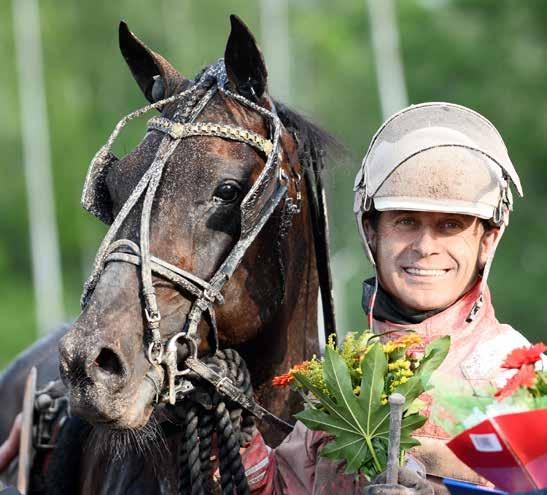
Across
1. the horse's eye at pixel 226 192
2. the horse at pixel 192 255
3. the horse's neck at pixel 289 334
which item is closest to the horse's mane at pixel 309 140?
the horse at pixel 192 255

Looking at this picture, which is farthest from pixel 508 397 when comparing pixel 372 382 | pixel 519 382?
pixel 372 382

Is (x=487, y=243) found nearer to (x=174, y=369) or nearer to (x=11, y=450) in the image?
(x=174, y=369)

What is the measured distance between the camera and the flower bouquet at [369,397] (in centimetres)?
Result: 365

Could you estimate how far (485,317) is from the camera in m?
4.07

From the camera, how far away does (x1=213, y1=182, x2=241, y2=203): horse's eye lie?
4398 mm

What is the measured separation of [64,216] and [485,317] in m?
31.5

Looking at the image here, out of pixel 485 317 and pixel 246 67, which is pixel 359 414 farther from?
pixel 246 67

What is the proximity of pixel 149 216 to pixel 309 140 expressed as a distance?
0.96m

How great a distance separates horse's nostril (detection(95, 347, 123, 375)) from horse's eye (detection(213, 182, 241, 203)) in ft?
2.34

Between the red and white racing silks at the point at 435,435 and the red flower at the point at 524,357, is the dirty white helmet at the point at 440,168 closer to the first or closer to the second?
the red and white racing silks at the point at 435,435

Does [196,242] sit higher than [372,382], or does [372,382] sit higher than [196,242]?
[196,242]

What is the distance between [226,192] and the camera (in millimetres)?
4414

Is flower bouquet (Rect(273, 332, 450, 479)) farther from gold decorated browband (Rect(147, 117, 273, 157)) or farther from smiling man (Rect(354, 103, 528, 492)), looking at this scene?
gold decorated browband (Rect(147, 117, 273, 157))

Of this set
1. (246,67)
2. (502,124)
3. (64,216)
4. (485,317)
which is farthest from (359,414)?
(64,216)
